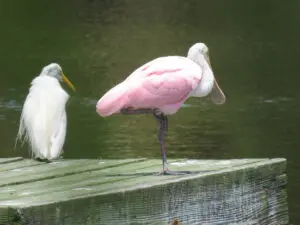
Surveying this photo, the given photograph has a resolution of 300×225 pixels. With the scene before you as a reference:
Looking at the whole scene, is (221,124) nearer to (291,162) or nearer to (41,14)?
(291,162)

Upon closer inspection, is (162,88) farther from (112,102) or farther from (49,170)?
(49,170)

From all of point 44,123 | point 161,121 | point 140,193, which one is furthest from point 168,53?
point 140,193

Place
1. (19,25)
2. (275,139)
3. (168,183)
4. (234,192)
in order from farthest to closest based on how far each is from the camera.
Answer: (19,25)
(275,139)
(234,192)
(168,183)

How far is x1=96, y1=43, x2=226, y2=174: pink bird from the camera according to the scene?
5109 mm

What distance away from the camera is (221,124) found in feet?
42.9

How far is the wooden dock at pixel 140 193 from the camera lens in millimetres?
4289

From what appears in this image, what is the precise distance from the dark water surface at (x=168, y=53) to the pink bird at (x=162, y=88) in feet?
11.4

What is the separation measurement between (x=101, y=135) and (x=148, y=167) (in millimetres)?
6923

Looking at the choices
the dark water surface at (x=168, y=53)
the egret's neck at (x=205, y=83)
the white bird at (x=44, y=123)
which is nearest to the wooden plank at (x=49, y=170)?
the egret's neck at (x=205, y=83)

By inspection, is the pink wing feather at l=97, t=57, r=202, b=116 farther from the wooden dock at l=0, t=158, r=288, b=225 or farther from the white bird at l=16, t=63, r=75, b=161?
the white bird at l=16, t=63, r=75, b=161

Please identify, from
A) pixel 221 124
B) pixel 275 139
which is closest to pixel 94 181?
pixel 275 139

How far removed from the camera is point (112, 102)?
5.07m

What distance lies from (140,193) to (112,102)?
603mm

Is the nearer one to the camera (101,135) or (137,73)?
(137,73)
